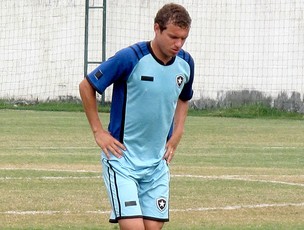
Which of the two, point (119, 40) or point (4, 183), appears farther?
point (119, 40)

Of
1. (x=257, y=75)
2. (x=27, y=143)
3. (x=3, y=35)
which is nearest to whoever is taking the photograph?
(x=27, y=143)

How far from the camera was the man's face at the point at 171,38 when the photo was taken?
23.5 ft

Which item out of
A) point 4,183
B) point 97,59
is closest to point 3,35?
point 97,59

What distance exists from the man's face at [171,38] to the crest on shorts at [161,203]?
0.97m

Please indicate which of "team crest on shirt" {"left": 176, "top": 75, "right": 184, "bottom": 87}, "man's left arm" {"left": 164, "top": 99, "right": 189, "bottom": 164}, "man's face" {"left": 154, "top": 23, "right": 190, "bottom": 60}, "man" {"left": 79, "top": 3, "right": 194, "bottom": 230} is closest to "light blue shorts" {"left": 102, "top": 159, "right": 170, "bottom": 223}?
"man" {"left": 79, "top": 3, "right": 194, "bottom": 230}

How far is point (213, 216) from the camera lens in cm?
1047

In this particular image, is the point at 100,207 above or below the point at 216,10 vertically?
below

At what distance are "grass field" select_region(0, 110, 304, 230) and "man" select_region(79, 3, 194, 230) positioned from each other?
2.32 m

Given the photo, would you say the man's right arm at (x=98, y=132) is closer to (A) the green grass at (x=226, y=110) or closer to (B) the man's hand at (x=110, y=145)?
(B) the man's hand at (x=110, y=145)

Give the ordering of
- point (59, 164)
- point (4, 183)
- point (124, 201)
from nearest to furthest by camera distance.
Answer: point (124, 201)
point (4, 183)
point (59, 164)

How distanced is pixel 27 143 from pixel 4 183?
5481mm

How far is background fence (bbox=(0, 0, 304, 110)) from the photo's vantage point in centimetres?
2578

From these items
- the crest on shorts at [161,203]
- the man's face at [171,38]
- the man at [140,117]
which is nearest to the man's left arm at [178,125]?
the man at [140,117]

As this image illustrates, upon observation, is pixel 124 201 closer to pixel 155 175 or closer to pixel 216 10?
pixel 155 175
